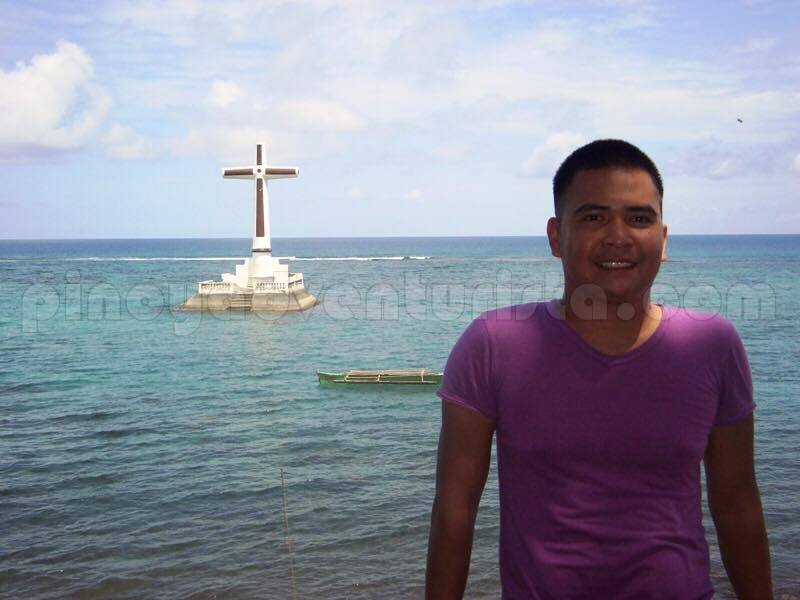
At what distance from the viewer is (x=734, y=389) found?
2.13 meters

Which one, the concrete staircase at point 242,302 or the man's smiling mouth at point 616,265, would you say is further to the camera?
the concrete staircase at point 242,302

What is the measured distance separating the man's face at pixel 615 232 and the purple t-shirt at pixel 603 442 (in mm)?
177

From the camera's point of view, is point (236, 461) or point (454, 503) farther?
point (236, 461)

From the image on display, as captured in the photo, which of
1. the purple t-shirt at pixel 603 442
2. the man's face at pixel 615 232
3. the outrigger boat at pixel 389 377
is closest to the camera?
the purple t-shirt at pixel 603 442

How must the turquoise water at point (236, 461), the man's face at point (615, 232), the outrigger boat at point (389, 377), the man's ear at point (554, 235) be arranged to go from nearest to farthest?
the man's face at point (615, 232)
the man's ear at point (554, 235)
the turquoise water at point (236, 461)
the outrigger boat at point (389, 377)

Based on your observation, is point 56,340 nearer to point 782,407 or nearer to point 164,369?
point 164,369

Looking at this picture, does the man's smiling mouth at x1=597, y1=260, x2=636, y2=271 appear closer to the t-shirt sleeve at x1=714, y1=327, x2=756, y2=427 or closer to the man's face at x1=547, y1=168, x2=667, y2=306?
the man's face at x1=547, y1=168, x2=667, y2=306

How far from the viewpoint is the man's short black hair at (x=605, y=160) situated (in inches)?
86.8

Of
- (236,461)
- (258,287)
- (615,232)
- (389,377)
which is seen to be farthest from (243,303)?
(615,232)

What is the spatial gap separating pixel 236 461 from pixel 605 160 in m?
17.3

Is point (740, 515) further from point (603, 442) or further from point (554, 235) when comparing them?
point (554, 235)

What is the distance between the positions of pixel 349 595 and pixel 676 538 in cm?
977

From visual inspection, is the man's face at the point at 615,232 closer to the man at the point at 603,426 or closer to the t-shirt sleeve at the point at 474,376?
the man at the point at 603,426

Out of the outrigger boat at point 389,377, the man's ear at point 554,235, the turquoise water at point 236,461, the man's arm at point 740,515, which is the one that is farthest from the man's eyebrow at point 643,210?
the outrigger boat at point 389,377
